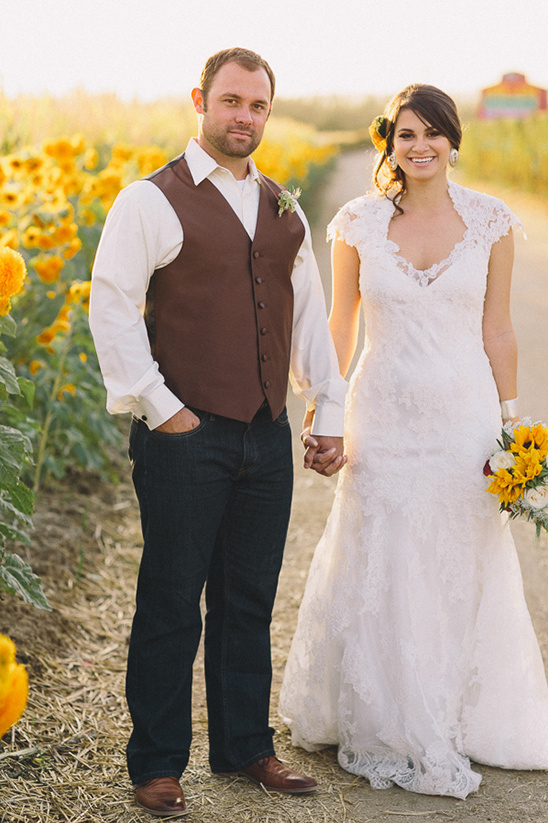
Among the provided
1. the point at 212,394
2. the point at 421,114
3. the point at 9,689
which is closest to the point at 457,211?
the point at 421,114

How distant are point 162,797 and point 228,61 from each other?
2040 millimetres

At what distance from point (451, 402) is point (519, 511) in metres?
0.40

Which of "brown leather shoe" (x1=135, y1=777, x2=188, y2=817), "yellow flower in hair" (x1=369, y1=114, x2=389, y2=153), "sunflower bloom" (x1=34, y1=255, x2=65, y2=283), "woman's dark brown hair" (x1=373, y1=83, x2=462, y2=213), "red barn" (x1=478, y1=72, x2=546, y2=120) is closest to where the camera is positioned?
"brown leather shoe" (x1=135, y1=777, x2=188, y2=817)

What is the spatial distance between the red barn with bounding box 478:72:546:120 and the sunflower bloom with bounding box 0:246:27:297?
68.4 ft

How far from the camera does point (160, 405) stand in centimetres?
254

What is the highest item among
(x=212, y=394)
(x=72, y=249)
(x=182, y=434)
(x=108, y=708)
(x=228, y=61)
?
(x=228, y=61)

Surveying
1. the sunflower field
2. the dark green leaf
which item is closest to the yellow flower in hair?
the sunflower field

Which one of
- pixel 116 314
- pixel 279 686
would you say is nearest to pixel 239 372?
pixel 116 314

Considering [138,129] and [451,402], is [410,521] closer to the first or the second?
[451,402]

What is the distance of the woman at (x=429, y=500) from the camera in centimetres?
302

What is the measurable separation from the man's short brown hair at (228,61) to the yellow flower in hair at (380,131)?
1.91ft

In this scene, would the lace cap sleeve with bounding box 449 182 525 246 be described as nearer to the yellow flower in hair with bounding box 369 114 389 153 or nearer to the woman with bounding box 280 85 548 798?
the woman with bounding box 280 85 548 798

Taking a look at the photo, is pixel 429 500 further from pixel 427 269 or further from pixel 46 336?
pixel 46 336

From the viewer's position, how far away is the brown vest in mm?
2570
